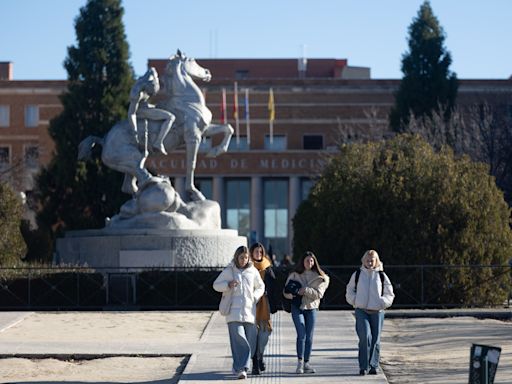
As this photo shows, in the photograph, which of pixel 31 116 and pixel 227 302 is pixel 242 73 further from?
pixel 227 302

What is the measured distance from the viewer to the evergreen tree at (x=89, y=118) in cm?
5488

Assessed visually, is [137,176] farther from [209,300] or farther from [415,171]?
[415,171]

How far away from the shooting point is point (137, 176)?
114ft

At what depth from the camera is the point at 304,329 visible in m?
17.5

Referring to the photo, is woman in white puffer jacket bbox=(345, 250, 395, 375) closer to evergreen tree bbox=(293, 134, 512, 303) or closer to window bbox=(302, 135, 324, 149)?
evergreen tree bbox=(293, 134, 512, 303)

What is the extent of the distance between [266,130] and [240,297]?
61.7 metres

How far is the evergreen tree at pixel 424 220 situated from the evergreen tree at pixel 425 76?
1129 inches

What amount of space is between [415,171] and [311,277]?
1601cm

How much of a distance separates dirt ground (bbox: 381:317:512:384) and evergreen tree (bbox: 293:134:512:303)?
4.73 meters

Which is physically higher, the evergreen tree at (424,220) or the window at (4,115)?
the window at (4,115)

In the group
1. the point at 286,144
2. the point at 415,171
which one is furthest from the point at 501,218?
the point at 286,144

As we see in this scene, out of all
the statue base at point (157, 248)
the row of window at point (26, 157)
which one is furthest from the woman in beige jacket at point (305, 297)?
the row of window at point (26, 157)

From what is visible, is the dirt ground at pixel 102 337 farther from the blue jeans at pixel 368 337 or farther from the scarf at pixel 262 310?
the blue jeans at pixel 368 337

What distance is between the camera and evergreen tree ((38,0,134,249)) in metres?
54.9
